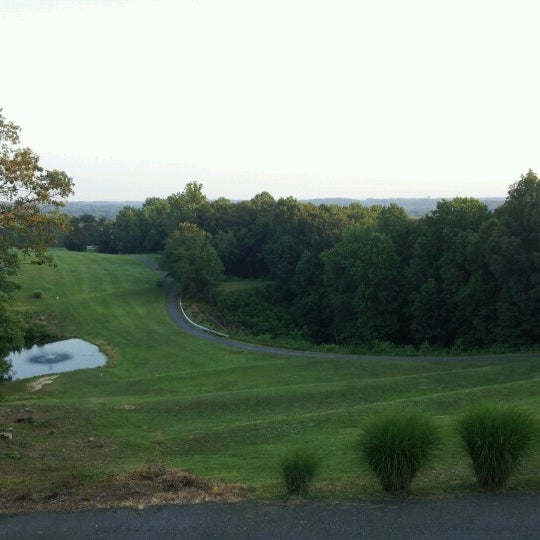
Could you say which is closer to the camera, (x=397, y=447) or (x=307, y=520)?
(x=307, y=520)

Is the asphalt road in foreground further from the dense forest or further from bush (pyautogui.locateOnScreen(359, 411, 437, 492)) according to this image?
the dense forest

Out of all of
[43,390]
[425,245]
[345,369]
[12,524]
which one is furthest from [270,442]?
[425,245]

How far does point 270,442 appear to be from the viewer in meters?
15.9

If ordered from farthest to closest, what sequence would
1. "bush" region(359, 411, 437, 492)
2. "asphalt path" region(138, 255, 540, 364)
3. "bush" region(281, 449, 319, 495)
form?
"asphalt path" region(138, 255, 540, 364), "bush" region(281, 449, 319, 495), "bush" region(359, 411, 437, 492)

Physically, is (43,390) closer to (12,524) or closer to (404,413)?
(12,524)

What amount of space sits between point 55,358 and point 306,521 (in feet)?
125

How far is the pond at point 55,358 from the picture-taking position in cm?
3941

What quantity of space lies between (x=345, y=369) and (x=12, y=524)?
23.6 metres

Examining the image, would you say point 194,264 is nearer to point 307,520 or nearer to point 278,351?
point 278,351

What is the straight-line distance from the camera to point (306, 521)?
9203 millimetres

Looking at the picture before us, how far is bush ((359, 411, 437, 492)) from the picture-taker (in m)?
9.81

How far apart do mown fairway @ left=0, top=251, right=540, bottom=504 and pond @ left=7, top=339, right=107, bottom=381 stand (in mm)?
1922

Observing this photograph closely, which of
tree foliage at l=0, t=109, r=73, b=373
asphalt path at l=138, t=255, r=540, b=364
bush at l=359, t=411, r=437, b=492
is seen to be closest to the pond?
asphalt path at l=138, t=255, r=540, b=364

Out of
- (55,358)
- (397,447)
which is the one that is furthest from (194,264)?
(397,447)
